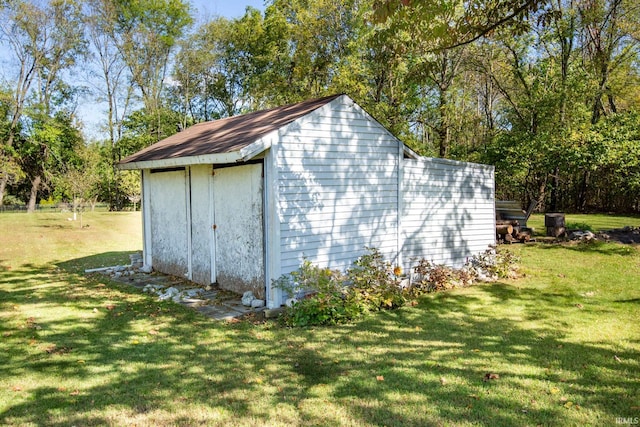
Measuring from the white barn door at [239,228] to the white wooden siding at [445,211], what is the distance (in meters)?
2.77

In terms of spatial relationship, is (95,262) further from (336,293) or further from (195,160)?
(336,293)

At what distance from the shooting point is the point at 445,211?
8.78 m

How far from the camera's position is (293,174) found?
22.2ft

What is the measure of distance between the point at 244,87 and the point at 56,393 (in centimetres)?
3179

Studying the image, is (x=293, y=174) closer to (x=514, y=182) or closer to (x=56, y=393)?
(x=56, y=393)

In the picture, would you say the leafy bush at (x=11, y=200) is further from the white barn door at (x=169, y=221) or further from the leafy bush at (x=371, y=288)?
the leafy bush at (x=371, y=288)

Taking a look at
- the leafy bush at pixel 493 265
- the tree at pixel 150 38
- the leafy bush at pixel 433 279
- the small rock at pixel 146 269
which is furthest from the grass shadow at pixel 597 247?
the tree at pixel 150 38

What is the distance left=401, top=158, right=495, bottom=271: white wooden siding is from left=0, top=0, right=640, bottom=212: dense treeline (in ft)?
6.01

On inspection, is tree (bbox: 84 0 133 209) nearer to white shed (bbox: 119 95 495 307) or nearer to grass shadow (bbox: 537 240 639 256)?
white shed (bbox: 119 95 495 307)

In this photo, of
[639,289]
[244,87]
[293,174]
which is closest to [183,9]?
[244,87]

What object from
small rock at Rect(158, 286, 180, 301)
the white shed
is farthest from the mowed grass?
the white shed

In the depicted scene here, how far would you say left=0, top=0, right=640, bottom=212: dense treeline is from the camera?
1341 centimetres

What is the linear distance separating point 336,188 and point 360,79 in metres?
11.8

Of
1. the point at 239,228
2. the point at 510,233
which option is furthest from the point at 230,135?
the point at 510,233
